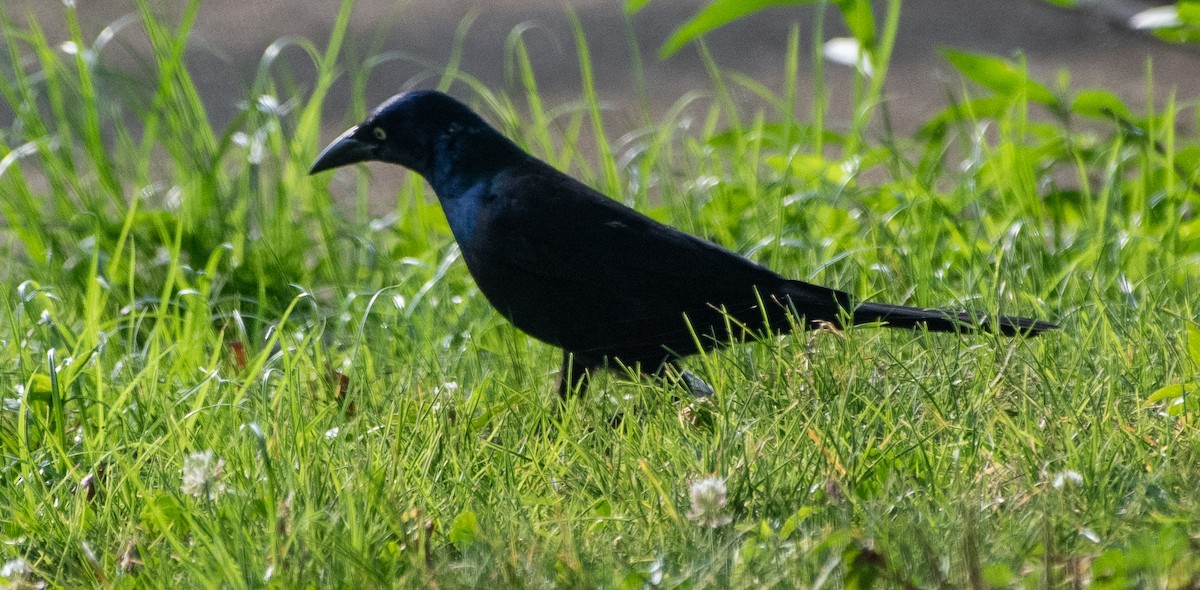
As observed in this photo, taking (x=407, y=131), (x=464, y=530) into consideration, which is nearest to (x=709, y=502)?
(x=464, y=530)

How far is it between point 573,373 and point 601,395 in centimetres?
30

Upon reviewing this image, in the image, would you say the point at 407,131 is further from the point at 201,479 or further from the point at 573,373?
the point at 201,479

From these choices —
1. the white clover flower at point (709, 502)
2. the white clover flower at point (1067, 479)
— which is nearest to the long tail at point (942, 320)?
the white clover flower at point (1067, 479)

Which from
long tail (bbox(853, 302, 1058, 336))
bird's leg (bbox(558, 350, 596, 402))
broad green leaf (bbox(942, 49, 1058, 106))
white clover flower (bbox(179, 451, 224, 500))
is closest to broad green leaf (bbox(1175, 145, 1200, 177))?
broad green leaf (bbox(942, 49, 1058, 106))

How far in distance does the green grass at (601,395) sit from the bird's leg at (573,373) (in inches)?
2.6

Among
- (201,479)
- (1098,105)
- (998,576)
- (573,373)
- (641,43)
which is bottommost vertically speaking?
(641,43)

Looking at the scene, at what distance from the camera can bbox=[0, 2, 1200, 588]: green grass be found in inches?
73.8

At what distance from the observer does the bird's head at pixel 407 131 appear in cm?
303

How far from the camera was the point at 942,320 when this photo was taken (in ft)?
8.36

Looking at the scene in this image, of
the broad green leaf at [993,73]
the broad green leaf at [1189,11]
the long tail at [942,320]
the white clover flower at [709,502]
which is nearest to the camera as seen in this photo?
the white clover flower at [709,502]

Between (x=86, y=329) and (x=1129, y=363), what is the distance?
2224 millimetres

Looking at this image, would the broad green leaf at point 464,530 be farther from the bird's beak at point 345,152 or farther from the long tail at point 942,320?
the bird's beak at point 345,152

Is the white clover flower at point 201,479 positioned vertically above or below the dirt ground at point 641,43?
above

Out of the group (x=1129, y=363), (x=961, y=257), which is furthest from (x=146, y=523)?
(x=961, y=257)
